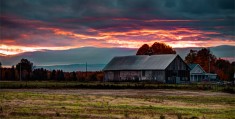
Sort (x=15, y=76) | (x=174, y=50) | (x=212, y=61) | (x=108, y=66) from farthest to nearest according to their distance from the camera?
1. (x=212, y=61)
2. (x=174, y=50)
3. (x=15, y=76)
4. (x=108, y=66)

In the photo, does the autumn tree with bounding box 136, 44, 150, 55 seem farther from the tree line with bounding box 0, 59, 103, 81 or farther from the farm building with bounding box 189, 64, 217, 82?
the farm building with bounding box 189, 64, 217, 82

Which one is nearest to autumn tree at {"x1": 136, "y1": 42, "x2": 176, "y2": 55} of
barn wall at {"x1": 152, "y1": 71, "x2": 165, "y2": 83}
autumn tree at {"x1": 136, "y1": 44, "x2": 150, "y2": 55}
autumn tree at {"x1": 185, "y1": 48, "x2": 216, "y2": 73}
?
autumn tree at {"x1": 136, "y1": 44, "x2": 150, "y2": 55}

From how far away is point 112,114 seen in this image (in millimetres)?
23266

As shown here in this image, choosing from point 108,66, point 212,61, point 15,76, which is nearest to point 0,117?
point 108,66

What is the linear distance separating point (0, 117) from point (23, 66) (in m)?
123

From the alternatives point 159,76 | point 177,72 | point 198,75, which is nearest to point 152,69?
point 159,76

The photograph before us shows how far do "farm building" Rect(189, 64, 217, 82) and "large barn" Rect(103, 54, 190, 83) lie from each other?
15.1m

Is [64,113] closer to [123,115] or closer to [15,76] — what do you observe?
[123,115]

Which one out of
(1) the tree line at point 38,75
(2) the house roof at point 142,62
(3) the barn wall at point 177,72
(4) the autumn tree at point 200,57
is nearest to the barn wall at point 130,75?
(2) the house roof at point 142,62

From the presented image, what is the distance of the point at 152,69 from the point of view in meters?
97.2

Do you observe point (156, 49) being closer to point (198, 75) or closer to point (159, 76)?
point (198, 75)

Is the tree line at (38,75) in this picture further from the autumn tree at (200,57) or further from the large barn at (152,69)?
the autumn tree at (200,57)

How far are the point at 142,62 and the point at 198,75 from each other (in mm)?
24227

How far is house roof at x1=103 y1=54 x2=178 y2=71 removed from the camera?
9738 centimetres
